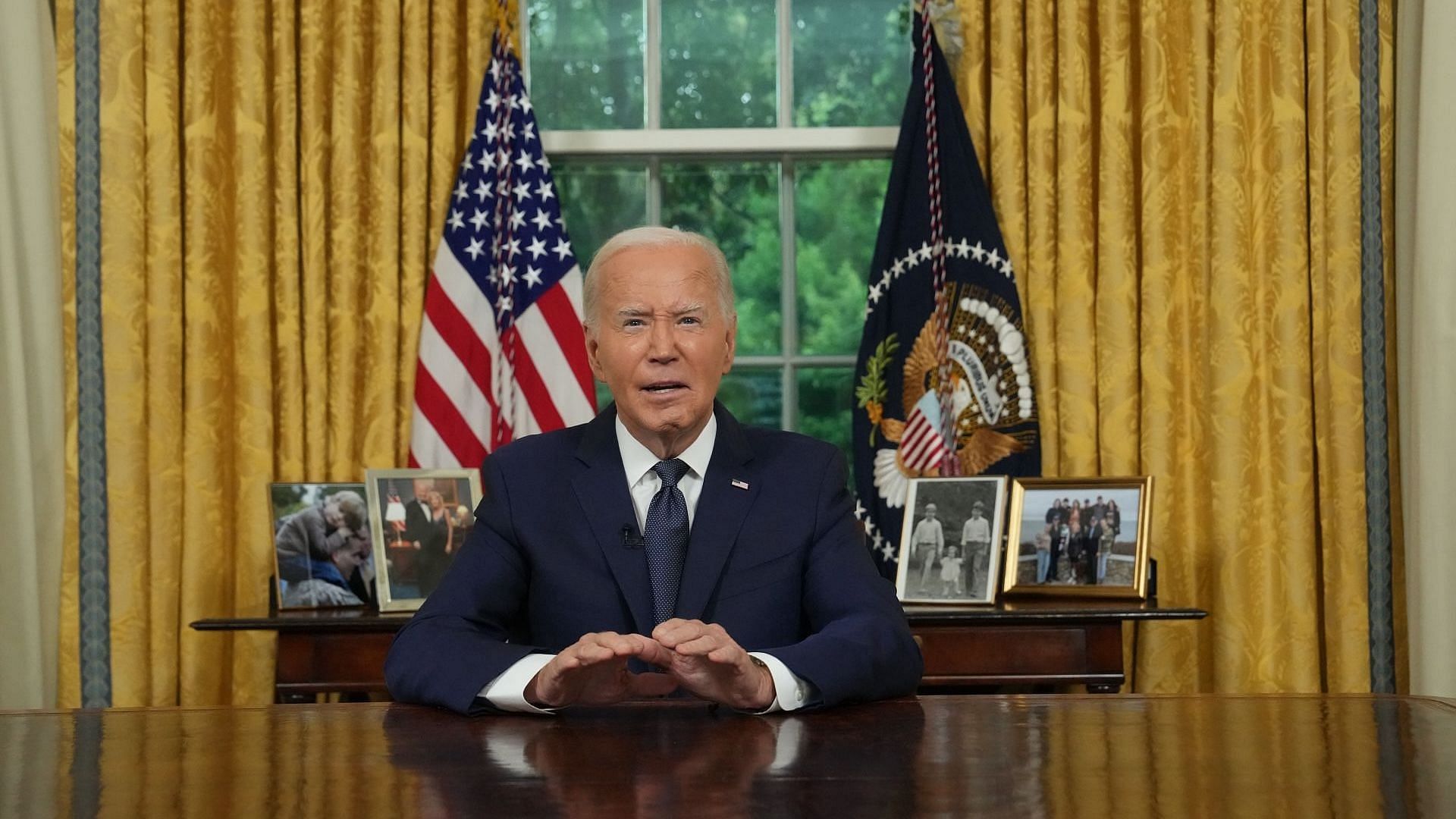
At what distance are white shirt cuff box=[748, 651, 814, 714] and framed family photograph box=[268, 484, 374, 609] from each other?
1.79 metres

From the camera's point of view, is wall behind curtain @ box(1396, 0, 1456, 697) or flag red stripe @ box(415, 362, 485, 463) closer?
wall behind curtain @ box(1396, 0, 1456, 697)

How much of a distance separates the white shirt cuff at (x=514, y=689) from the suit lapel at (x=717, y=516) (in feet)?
0.96

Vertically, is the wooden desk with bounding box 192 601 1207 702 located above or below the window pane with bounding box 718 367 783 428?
below

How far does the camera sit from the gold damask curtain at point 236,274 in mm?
3488

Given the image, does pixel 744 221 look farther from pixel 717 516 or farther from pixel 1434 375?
pixel 717 516

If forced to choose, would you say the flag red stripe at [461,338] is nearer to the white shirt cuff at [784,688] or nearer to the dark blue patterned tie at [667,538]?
the dark blue patterned tie at [667,538]

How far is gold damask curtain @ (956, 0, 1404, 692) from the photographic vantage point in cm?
345

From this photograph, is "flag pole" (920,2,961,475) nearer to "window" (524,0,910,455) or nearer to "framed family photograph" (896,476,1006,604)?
"framed family photograph" (896,476,1006,604)

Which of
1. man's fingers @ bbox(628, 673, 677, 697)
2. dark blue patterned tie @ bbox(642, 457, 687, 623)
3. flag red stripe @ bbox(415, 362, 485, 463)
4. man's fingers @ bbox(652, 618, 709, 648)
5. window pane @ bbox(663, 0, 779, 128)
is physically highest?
window pane @ bbox(663, 0, 779, 128)

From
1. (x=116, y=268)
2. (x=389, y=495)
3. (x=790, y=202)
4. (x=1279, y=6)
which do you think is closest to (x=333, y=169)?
(x=116, y=268)

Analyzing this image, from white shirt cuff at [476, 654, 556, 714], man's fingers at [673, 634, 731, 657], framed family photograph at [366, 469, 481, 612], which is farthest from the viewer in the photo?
framed family photograph at [366, 469, 481, 612]

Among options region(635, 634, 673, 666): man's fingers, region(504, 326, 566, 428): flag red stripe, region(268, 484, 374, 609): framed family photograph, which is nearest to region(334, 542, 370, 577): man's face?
region(268, 484, 374, 609): framed family photograph

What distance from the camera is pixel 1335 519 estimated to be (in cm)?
347

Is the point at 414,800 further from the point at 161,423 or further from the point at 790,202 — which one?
the point at 790,202
